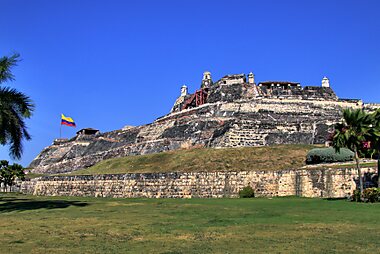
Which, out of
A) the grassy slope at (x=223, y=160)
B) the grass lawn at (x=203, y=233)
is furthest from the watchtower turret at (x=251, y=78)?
the grass lawn at (x=203, y=233)

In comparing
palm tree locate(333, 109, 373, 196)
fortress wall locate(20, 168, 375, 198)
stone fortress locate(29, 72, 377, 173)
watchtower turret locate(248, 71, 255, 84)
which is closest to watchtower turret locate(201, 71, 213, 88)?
stone fortress locate(29, 72, 377, 173)

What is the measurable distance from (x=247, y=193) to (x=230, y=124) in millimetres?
14500

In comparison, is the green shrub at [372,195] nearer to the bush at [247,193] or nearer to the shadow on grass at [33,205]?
the bush at [247,193]

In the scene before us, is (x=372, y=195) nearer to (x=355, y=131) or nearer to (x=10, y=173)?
(x=355, y=131)

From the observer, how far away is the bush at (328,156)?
A: 2786cm

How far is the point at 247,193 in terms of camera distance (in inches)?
1033

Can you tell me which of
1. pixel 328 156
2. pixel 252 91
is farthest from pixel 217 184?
pixel 252 91

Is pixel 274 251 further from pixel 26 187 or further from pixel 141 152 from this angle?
pixel 26 187

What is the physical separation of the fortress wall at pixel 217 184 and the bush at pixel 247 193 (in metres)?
A: 0.43

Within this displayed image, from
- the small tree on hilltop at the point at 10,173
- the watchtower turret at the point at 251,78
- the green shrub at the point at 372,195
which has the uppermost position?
the watchtower turret at the point at 251,78

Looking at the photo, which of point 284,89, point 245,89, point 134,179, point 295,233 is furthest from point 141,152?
point 295,233

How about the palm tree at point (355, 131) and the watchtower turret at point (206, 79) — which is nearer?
the palm tree at point (355, 131)

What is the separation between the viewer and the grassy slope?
30133 mm

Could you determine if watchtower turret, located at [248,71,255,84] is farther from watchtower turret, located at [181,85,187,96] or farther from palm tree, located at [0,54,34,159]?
palm tree, located at [0,54,34,159]
